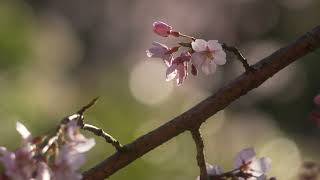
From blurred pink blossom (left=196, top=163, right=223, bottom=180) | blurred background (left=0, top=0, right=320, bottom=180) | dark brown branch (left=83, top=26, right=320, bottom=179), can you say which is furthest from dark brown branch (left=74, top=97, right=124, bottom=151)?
blurred background (left=0, top=0, right=320, bottom=180)

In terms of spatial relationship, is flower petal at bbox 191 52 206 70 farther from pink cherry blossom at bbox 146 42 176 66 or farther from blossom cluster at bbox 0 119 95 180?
blossom cluster at bbox 0 119 95 180

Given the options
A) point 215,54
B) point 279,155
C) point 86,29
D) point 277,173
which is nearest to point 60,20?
point 86,29

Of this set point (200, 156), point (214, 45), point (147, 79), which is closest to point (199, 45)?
point (214, 45)

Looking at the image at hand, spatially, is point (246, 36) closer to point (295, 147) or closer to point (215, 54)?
point (295, 147)

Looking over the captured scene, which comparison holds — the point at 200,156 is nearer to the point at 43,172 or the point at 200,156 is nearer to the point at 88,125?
the point at 88,125

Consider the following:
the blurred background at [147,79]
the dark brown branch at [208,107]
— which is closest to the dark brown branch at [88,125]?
the dark brown branch at [208,107]

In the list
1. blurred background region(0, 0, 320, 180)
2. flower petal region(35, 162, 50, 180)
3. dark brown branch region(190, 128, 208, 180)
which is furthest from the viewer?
blurred background region(0, 0, 320, 180)
